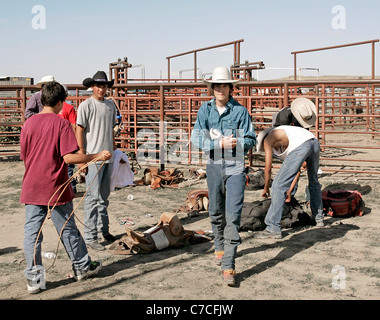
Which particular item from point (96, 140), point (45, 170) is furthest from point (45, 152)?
point (96, 140)

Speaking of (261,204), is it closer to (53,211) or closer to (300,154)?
(300,154)

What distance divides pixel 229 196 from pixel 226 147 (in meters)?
0.46

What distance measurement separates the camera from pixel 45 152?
4.16 meters

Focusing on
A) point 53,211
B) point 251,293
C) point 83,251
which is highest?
point 53,211

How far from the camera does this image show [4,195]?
28.8 feet

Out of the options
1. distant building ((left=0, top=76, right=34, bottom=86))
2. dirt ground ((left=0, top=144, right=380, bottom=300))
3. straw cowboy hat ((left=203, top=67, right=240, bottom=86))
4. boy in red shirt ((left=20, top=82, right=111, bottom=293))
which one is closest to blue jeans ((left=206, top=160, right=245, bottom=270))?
dirt ground ((left=0, top=144, right=380, bottom=300))

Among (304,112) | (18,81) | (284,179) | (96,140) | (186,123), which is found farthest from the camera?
(18,81)

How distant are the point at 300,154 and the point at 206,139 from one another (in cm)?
174

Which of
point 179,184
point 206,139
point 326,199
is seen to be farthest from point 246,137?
point 179,184

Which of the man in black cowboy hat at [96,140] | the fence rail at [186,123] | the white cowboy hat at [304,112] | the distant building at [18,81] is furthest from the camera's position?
the distant building at [18,81]

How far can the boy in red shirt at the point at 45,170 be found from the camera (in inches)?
→ 164

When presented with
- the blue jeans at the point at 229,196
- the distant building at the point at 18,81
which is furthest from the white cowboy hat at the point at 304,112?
the distant building at the point at 18,81

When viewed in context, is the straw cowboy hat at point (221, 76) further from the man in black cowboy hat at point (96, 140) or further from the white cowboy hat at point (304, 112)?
the white cowboy hat at point (304, 112)

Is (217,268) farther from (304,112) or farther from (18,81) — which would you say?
(18,81)
